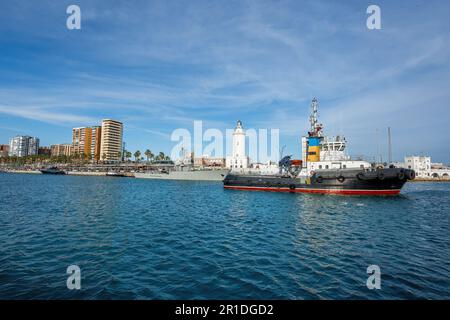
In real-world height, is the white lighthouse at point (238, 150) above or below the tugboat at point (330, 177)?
above

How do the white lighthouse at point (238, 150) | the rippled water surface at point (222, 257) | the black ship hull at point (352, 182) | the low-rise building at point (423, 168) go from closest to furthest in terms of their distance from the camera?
the rippled water surface at point (222, 257)
the black ship hull at point (352, 182)
the white lighthouse at point (238, 150)
the low-rise building at point (423, 168)

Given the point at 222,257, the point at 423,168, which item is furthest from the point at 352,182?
the point at 423,168

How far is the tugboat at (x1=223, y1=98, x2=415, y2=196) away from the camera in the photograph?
138ft

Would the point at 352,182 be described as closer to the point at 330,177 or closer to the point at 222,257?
the point at 330,177

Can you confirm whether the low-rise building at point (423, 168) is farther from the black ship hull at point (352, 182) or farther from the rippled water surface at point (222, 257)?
the rippled water surface at point (222, 257)

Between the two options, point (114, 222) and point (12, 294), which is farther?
point (114, 222)

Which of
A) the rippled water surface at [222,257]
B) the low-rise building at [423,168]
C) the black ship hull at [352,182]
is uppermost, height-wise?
the low-rise building at [423,168]

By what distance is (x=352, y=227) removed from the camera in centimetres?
2077

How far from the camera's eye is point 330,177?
150ft

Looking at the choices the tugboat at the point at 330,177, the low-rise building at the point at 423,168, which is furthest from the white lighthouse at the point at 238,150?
the low-rise building at the point at 423,168

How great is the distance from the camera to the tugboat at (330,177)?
42.0m
